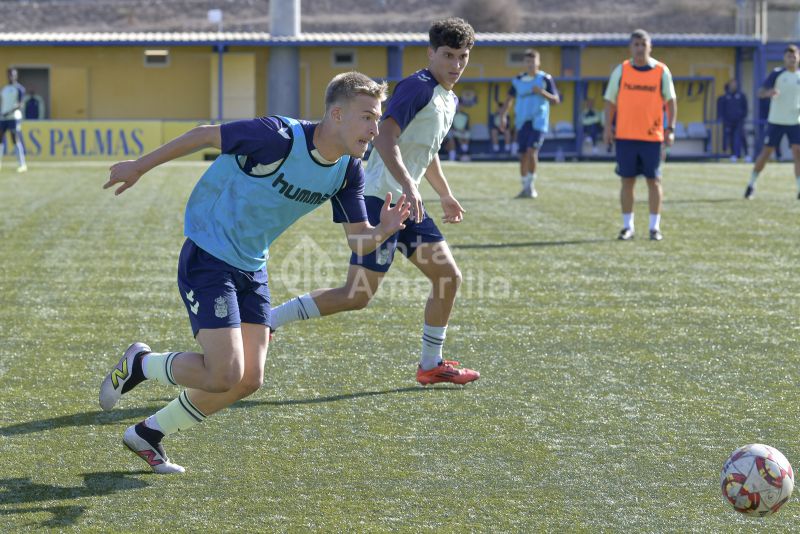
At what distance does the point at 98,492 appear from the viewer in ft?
14.0

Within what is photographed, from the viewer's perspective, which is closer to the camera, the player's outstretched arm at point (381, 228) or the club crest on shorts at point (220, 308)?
the club crest on shorts at point (220, 308)

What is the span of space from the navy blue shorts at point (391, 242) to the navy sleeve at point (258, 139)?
154 centimetres

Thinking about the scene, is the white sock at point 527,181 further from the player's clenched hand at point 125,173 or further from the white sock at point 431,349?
the player's clenched hand at point 125,173

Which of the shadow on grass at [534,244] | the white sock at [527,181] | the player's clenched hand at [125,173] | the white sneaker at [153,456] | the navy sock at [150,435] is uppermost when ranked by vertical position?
the player's clenched hand at [125,173]

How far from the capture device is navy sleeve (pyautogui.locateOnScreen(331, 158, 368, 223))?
4.82 m

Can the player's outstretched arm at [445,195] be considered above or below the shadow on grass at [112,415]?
above

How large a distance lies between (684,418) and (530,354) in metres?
1.55

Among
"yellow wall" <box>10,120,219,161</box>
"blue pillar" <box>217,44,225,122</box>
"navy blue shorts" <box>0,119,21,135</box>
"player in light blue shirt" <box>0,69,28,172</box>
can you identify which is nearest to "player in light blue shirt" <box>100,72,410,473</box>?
"player in light blue shirt" <box>0,69,28,172</box>

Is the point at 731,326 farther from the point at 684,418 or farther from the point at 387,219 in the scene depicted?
the point at 387,219

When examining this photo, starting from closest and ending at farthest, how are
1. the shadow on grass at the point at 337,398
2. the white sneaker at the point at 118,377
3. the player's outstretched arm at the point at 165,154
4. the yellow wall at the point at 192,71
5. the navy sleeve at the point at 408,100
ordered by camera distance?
the player's outstretched arm at the point at 165,154, the white sneaker at the point at 118,377, the shadow on grass at the point at 337,398, the navy sleeve at the point at 408,100, the yellow wall at the point at 192,71

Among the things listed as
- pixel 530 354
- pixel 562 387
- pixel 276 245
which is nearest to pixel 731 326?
pixel 530 354

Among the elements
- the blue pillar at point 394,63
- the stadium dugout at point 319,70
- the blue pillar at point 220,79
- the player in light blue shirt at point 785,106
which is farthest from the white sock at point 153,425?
the blue pillar at point 394,63

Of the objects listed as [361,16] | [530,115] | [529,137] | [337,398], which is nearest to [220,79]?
[530,115]

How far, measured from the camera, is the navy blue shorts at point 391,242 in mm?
6035
